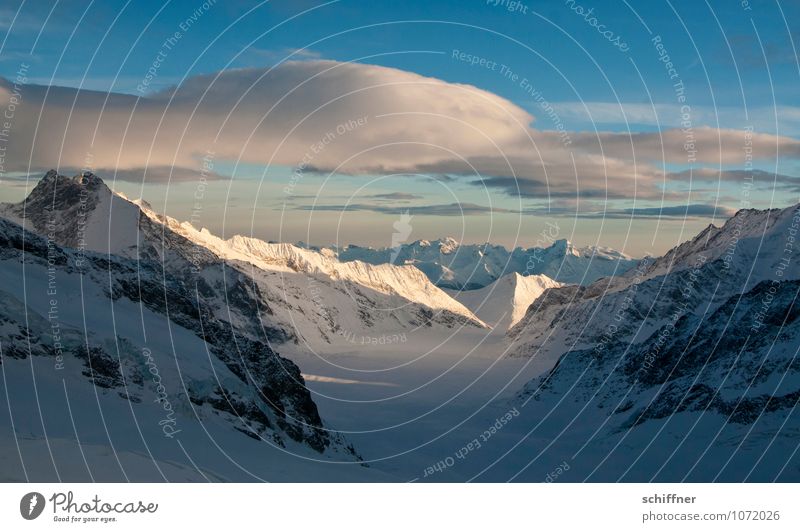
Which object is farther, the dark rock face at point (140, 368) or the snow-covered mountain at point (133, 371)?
the dark rock face at point (140, 368)

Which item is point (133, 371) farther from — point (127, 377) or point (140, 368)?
point (127, 377)

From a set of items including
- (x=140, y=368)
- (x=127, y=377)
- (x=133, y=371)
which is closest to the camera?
(x=127, y=377)

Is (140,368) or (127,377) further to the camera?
(140,368)

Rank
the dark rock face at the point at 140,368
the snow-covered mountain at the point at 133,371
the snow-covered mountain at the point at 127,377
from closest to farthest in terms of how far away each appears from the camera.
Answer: the snow-covered mountain at the point at 127,377 < the snow-covered mountain at the point at 133,371 < the dark rock face at the point at 140,368

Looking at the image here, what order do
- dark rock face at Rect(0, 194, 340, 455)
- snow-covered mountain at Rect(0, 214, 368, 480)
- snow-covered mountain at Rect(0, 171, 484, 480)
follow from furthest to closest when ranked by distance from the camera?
dark rock face at Rect(0, 194, 340, 455), snow-covered mountain at Rect(0, 171, 484, 480), snow-covered mountain at Rect(0, 214, 368, 480)

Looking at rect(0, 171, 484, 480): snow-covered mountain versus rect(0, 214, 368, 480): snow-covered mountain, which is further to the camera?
rect(0, 171, 484, 480): snow-covered mountain

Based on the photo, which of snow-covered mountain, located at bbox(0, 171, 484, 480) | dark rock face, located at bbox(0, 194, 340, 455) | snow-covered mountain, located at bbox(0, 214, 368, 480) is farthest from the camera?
dark rock face, located at bbox(0, 194, 340, 455)

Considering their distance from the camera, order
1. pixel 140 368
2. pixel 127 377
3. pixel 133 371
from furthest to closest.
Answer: pixel 140 368
pixel 133 371
pixel 127 377

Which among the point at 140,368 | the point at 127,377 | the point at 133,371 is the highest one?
the point at 140,368

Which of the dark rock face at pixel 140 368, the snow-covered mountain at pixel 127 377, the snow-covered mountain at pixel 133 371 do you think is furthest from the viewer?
the dark rock face at pixel 140 368

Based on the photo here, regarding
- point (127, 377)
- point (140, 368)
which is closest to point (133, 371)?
point (140, 368)
